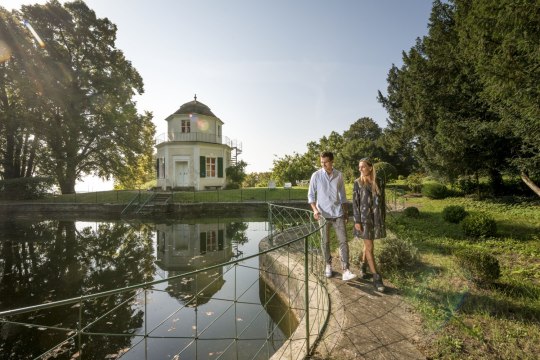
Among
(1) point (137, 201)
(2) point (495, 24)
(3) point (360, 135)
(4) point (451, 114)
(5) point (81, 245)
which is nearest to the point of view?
(2) point (495, 24)

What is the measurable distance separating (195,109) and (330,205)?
2489 cm

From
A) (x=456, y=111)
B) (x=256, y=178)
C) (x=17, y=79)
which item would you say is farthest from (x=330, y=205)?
(x=256, y=178)

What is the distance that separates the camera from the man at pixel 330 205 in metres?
4.46

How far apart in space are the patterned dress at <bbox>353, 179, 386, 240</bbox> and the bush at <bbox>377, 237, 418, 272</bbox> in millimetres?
1295

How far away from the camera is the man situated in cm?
446

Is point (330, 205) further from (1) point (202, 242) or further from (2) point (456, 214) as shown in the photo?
(2) point (456, 214)

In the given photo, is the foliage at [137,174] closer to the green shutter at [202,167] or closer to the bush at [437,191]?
the green shutter at [202,167]

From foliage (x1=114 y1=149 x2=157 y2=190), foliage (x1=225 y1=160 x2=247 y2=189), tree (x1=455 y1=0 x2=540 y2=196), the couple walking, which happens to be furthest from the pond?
foliage (x1=225 y1=160 x2=247 y2=189)

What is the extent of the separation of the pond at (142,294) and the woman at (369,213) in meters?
1.54

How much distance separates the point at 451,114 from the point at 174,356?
14.9 meters

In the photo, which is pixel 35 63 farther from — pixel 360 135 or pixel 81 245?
pixel 360 135

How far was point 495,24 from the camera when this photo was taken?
6660 mm

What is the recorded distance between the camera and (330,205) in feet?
14.8

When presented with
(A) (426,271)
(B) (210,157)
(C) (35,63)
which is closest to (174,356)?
(A) (426,271)
